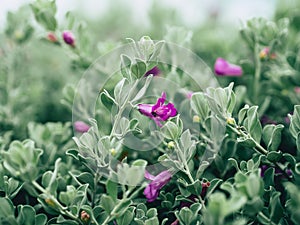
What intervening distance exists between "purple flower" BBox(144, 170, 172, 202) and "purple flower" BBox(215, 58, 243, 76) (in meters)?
0.53

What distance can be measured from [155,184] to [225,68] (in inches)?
23.5

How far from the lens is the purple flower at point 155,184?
114cm

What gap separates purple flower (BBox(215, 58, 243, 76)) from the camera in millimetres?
1562

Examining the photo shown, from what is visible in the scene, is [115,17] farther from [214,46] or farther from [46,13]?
[46,13]

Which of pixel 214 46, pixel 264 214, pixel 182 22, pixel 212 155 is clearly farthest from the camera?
pixel 182 22

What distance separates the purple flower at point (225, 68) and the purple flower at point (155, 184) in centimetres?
53

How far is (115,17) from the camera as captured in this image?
3203mm

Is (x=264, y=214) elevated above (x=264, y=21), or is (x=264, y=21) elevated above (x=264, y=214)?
(x=264, y=21)

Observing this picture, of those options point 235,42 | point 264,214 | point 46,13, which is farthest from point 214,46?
point 264,214

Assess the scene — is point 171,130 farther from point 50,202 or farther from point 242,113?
point 50,202

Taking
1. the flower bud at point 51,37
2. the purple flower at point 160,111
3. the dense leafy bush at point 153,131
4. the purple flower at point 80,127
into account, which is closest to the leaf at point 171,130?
the dense leafy bush at point 153,131

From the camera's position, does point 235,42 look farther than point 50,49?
No

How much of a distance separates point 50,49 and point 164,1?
0.80m

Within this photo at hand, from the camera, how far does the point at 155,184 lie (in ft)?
3.76
